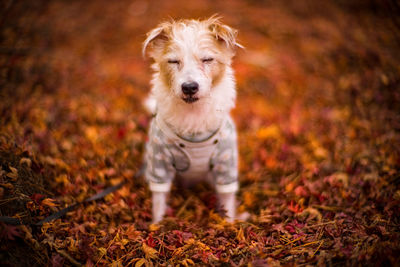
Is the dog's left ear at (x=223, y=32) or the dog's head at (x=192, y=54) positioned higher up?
the dog's left ear at (x=223, y=32)

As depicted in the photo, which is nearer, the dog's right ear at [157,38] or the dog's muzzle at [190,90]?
the dog's muzzle at [190,90]

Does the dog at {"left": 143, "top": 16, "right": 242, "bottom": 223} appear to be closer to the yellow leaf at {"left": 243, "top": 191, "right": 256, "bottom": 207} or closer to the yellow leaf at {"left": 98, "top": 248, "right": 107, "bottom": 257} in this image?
the yellow leaf at {"left": 243, "top": 191, "right": 256, "bottom": 207}

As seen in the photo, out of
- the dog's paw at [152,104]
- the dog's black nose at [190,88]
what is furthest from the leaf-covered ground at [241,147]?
the dog's black nose at [190,88]

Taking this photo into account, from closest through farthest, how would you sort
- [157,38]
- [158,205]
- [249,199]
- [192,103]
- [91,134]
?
[192,103]
[157,38]
[158,205]
[249,199]
[91,134]

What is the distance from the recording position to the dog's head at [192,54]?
247 cm

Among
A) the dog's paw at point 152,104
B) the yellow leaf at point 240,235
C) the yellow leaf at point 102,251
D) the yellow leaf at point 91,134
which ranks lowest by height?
the yellow leaf at point 102,251

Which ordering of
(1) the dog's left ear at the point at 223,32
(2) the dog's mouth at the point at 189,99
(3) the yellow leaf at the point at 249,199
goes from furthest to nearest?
(3) the yellow leaf at the point at 249,199 → (1) the dog's left ear at the point at 223,32 → (2) the dog's mouth at the point at 189,99

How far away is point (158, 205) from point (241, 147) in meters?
1.72

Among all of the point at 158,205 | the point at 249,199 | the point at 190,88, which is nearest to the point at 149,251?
the point at 158,205

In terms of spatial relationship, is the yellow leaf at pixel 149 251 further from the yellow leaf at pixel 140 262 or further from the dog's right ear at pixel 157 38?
A: the dog's right ear at pixel 157 38

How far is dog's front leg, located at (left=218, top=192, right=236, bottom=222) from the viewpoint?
3.04m

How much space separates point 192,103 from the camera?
264cm

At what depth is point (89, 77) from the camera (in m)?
5.43

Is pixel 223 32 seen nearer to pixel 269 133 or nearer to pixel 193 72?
pixel 193 72
